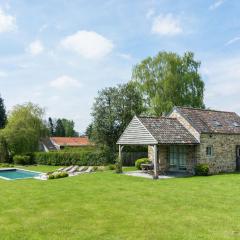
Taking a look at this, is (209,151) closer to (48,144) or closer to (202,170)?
(202,170)

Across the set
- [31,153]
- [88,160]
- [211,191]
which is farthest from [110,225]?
[31,153]

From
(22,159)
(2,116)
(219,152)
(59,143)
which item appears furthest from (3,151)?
(219,152)

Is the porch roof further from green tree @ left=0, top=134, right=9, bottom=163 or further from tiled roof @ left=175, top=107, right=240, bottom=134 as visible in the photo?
green tree @ left=0, top=134, right=9, bottom=163

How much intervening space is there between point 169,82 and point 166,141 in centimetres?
2108

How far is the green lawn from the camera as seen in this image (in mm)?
10242

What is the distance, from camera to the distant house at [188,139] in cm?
2686

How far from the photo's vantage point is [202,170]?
2659cm

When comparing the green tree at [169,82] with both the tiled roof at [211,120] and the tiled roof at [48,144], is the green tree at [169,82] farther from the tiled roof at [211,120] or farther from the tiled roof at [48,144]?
the tiled roof at [48,144]

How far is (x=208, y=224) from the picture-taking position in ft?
36.6

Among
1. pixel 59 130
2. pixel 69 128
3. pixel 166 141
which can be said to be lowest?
pixel 166 141

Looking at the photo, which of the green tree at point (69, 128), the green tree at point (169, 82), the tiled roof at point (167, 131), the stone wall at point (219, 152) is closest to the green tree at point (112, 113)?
the green tree at point (169, 82)

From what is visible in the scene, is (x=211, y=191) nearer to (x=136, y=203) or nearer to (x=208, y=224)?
(x=136, y=203)

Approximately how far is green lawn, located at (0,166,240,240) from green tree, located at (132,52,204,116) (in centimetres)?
2707

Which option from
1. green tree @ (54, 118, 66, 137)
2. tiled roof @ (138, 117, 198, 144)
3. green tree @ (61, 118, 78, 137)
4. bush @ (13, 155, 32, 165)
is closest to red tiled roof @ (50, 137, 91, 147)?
bush @ (13, 155, 32, 165)
